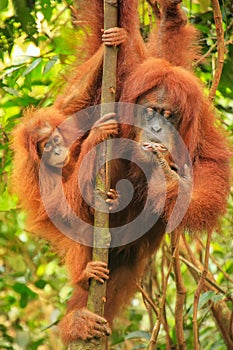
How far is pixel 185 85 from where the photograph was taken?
316 cm

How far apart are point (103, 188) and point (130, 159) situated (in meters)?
0.48

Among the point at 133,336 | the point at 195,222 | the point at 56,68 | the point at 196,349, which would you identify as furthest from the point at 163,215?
the point at 56,68

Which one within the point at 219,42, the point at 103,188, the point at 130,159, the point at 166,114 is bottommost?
the point at 103,188

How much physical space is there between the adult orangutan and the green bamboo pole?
0.17ft

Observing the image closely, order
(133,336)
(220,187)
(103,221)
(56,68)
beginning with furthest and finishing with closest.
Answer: (56,68)
(133,336)
(220,187)
(103,221)

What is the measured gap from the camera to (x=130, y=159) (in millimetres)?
3277

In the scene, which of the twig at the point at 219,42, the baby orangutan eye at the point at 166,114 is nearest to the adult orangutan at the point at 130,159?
the baby orangutan eye at the point at 166,114

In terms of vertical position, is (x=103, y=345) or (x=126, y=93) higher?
(x=126, y=93)

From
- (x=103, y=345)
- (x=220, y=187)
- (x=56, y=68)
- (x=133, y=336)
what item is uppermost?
(x=56, y=68)

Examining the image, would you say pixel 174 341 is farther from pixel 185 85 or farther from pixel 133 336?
pixel 185 85

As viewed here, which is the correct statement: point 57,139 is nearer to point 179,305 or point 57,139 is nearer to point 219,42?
point 219,42

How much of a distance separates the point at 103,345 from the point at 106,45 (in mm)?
1352

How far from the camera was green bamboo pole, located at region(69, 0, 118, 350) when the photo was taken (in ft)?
9.20

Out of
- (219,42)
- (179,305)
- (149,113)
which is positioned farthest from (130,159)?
(179,305)
